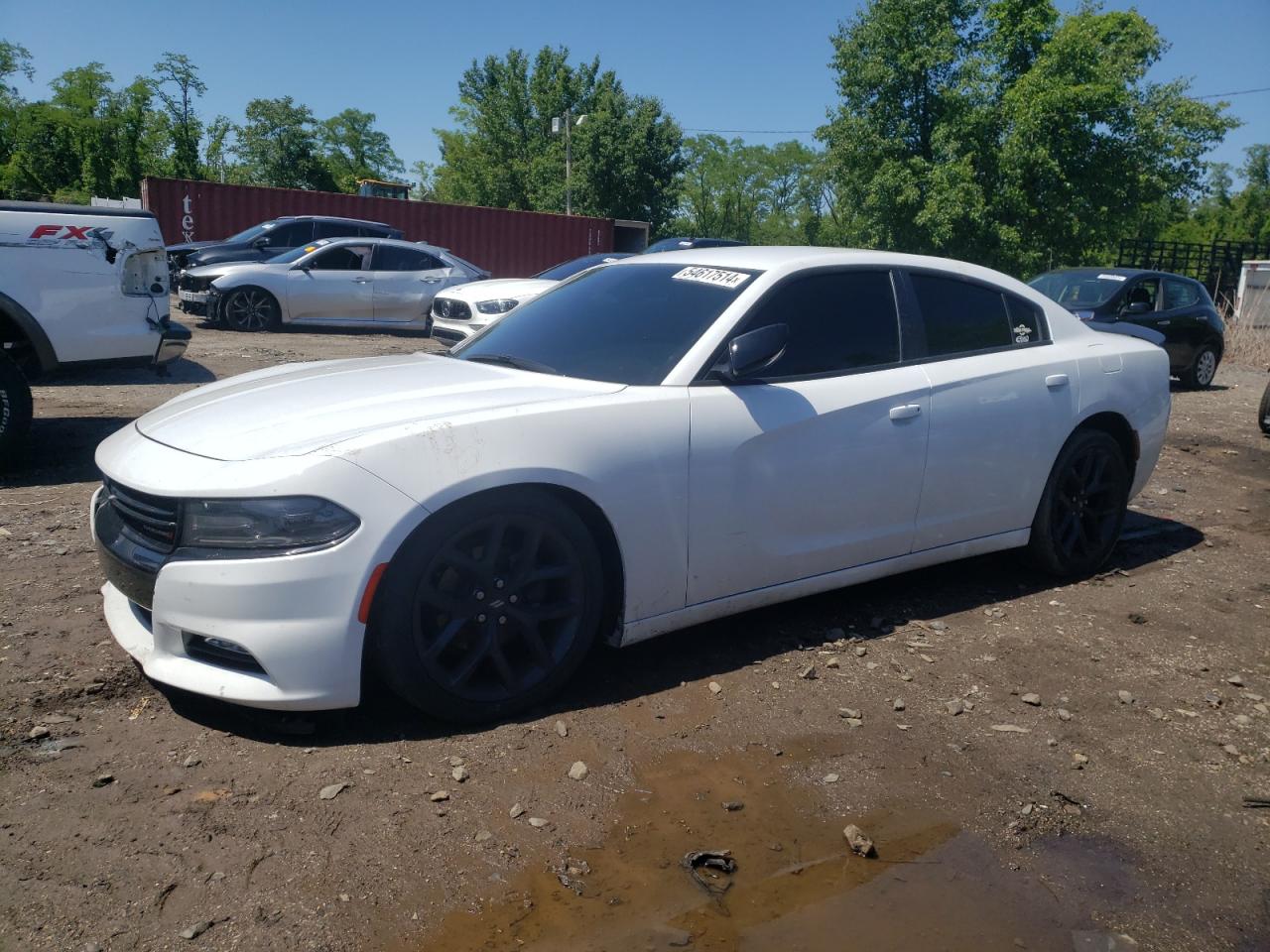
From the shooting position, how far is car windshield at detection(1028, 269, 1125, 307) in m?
12.7

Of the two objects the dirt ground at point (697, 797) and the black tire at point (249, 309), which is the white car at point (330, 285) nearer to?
the black tire at point (249, 309)

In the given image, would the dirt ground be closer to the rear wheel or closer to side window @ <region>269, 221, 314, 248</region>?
the rear wheel

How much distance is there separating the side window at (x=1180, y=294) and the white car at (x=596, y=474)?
383 inches

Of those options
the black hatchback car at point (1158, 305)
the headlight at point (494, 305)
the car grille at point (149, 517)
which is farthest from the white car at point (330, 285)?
the car grille at point (149, 517)

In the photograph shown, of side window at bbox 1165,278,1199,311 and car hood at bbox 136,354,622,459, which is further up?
side window at bbox 1165,278,1199,311

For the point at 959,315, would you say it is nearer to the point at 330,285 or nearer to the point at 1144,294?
the point at 1144,294

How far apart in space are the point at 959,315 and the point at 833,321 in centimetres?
82

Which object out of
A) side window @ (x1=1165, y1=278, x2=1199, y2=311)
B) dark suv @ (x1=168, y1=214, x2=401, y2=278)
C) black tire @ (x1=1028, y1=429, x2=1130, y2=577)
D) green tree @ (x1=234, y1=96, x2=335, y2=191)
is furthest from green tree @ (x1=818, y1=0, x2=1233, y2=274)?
green tree @ (x1=234, y1=96, x2=335, y2=191)

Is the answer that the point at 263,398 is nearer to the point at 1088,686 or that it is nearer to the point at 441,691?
Result: the point at 441,691

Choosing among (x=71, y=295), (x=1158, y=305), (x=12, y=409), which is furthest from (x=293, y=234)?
(x=1158, y=305)

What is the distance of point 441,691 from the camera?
3.24 meters

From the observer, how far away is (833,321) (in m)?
4.30

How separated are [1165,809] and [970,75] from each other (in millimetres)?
27306

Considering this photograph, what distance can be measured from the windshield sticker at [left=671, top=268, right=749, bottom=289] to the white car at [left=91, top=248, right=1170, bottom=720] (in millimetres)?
14
